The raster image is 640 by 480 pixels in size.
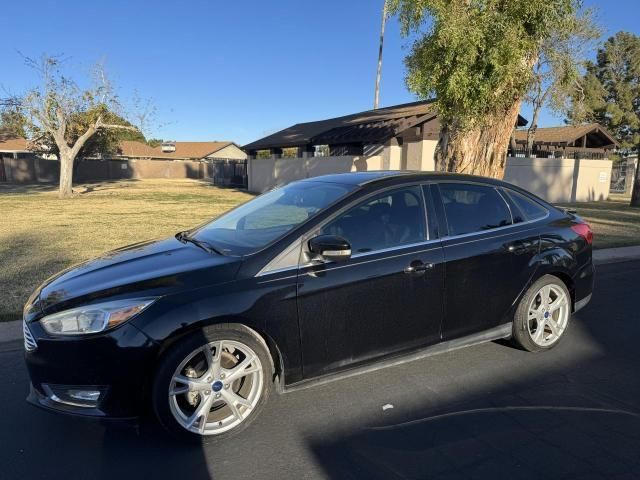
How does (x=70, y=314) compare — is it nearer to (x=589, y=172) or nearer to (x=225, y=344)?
(x=225, y=344)

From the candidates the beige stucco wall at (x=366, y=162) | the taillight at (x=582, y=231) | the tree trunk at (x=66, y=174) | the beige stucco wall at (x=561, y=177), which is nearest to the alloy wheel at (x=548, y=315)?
the taillight at (x=582, y=231)

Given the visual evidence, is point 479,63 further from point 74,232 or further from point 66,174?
point 66,174

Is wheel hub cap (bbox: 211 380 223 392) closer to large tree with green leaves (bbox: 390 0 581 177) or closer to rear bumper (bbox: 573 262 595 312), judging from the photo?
rear bumper (bbox: 573 262 595 312)

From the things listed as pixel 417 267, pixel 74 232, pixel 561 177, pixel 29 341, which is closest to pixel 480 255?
pixel 417 267

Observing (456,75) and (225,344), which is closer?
(225,344)

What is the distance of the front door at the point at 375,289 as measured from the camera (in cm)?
316

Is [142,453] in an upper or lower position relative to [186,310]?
lower

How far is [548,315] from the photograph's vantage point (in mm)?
4305

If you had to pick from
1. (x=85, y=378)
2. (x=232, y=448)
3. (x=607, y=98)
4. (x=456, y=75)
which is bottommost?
(x=232, y=448)

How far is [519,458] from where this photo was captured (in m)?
2.79

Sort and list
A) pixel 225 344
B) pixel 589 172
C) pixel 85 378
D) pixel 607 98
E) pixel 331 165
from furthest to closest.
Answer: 1. pixel 607 98
2. pixel 589 172
3. pixel 331 165
4. pixel 225 344
5. pixel 85 378

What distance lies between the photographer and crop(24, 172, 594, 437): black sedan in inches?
108

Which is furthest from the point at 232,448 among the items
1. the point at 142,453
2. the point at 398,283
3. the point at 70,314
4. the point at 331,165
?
the point at 331,165

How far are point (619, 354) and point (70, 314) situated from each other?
14.4ft
